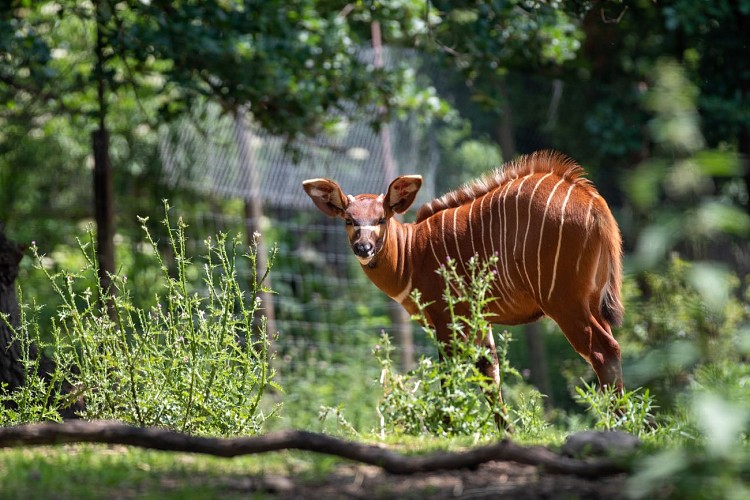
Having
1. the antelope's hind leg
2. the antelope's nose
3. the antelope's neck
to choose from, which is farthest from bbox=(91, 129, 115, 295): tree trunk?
the antelope's hind leg

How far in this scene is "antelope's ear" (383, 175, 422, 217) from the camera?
17.9ft

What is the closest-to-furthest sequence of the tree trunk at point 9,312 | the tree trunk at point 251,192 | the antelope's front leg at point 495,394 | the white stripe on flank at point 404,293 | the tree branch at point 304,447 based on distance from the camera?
the tree branch at point 304,447, the antelope's front leg at point 495,394, the tree trunk at point 9,312, the white stripe on flank at point 404,293, the tree trunk at point 251,192

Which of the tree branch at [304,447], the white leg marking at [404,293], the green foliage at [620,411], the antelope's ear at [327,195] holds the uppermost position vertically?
the antelope's ear at [327,195]

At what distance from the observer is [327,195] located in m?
5.60

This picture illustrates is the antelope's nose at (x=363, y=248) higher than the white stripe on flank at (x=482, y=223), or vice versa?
the white stripe on flank at (x=482, y=223)

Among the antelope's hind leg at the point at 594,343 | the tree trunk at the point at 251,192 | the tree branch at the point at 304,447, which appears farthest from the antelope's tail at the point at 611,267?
the tree trunk at the point at 251,192

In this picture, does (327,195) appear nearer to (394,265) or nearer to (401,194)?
(401,194)

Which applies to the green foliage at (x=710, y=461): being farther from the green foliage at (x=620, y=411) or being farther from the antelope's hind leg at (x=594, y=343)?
the antelope's hind leg at (x=594, y=343)

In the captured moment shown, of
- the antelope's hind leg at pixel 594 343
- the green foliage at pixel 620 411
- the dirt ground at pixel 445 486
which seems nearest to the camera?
the dirt ground at pixel 445 486

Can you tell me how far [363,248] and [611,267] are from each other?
1.14m

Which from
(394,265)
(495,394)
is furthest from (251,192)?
(495,394)

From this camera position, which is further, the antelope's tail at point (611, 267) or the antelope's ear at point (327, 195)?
the antelope's ear at point (327, 195)

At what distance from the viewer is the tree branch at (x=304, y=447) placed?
333 cm

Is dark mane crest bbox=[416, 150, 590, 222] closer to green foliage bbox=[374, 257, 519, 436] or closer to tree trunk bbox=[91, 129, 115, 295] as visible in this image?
green foliage bbox=[374, 257, 519, 436]
